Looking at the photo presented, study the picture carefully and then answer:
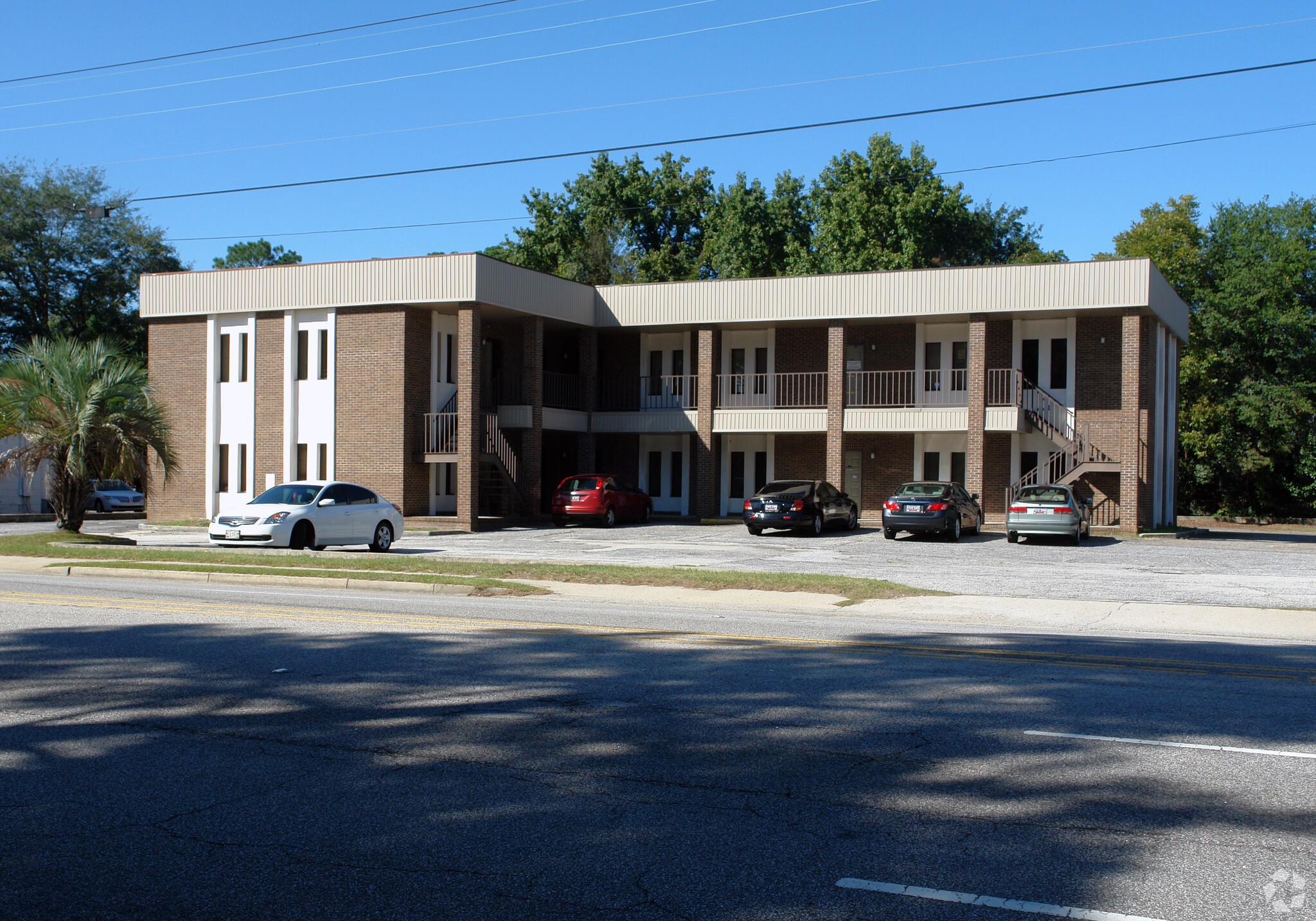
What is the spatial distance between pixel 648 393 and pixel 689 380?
7.01 feet

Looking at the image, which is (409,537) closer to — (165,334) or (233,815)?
(165,334)

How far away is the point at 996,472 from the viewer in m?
36.5

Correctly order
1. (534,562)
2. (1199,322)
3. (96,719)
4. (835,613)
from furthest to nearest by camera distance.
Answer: (1199,322), (534,562), (835,613), (96,719)

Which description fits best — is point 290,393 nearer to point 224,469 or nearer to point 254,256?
point 224,469

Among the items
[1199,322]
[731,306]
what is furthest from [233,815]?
[1199,322]

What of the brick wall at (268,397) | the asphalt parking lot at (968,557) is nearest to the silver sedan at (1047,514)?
the asphalt parking lot at (968,557)

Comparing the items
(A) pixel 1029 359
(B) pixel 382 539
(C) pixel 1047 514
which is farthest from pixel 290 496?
(A) pixel 1029 359

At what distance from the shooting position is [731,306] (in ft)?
123

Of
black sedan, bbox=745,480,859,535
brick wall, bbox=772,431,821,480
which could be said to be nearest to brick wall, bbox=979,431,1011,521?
brick wall, bbox=772,431,821,480

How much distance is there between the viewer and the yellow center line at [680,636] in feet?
33.3

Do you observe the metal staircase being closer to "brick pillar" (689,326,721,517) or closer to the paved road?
"brick pillar" (689,326,721,517)

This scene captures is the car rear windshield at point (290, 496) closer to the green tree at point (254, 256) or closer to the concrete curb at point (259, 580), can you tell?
the concrete curb at point (259, 580)

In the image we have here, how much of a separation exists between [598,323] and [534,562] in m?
20.0

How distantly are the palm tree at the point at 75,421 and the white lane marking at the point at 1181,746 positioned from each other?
21661 millimetres
